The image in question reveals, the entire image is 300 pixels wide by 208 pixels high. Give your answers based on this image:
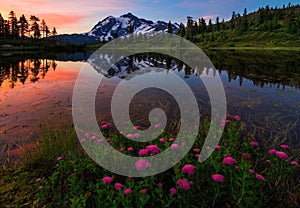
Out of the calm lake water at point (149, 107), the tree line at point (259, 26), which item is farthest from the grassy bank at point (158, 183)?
the tree line at point (259, 26)

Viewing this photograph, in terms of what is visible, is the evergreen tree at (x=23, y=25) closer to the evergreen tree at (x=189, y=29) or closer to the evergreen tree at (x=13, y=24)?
the evergreen tree at (x=13, y=24)

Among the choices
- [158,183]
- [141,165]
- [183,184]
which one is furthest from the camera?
[158,183]

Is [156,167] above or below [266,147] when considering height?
above

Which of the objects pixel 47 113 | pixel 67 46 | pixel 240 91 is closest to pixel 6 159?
pixel 47 113

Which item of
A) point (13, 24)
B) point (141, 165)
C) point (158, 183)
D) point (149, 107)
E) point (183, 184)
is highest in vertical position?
point (13, 24)

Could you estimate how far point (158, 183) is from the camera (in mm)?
4156

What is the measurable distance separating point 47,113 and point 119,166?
8.71 metres

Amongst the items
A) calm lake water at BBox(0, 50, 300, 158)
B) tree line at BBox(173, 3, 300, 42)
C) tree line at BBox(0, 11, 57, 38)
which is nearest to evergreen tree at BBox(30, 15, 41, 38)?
tree line at BBox(0, 11, 57, 38)

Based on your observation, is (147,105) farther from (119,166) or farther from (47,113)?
(119,166)

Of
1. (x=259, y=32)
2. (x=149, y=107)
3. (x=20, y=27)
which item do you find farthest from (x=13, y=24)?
(x=259, y=32)

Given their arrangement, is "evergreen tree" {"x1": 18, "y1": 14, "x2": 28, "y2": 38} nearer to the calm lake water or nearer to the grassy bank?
the calm lake water

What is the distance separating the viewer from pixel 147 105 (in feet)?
42.8

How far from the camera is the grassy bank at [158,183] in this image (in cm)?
339

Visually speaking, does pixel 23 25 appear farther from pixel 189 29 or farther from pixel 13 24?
pixel 189 29
